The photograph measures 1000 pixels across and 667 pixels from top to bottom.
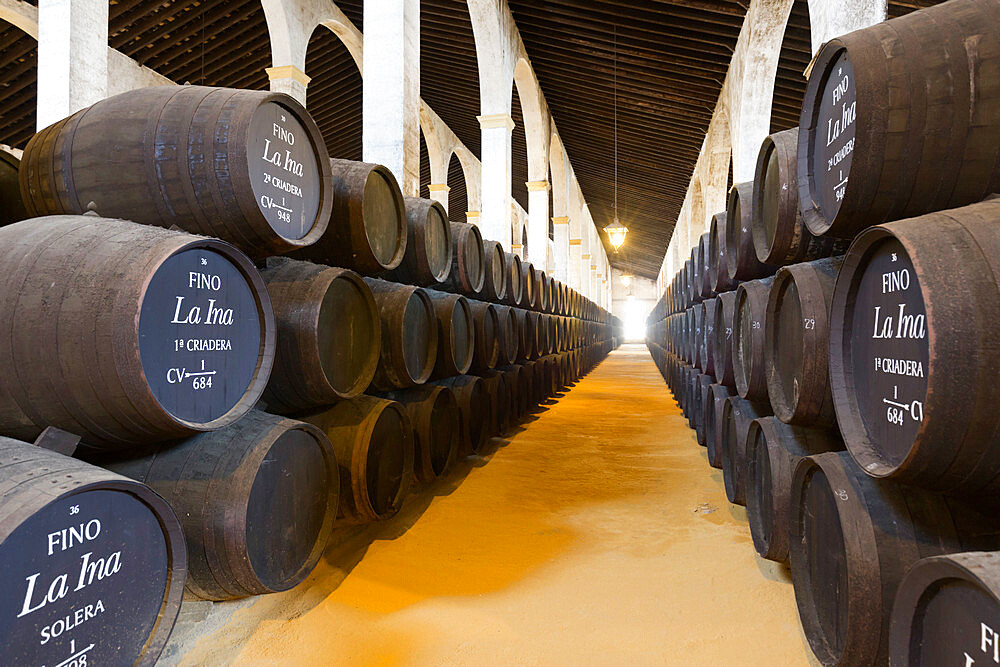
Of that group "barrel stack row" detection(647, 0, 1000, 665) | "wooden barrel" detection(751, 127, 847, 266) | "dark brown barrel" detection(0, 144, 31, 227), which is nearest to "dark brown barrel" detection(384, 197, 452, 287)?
"dark brown barrel" detection(0, 144, 31, 227)

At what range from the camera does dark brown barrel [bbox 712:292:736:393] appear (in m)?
3.69

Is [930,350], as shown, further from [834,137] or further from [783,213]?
[783,213]

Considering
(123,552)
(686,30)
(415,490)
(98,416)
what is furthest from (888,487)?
(686,30)

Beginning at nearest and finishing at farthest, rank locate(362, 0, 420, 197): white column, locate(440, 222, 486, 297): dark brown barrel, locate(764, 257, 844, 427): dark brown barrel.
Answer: locate(764, 257, 844, 427): dark brown barrel
locate(440, 222, 486, 297): dark brown barrel
locate(362, 0, 420, 197): white column

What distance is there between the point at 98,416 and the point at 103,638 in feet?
1.95

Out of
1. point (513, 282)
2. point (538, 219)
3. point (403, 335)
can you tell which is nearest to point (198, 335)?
point (403, 335)

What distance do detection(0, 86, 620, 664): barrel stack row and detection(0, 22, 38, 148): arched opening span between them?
10146 millimetres

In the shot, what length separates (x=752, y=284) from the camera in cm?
296

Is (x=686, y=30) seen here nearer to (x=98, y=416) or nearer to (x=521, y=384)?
(x=521, y=384)

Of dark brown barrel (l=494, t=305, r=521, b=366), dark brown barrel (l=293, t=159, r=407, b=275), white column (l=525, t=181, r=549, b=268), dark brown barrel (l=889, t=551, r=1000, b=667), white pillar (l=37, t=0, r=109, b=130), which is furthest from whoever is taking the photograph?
white column (l=525, t=181, r=549, b=268)

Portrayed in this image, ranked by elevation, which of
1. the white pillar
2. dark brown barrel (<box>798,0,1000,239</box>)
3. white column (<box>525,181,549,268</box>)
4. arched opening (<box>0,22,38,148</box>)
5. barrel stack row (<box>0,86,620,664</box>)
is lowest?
barrel stack row (<box>0,86,620,664</box>)

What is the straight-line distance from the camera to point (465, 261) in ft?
15.9

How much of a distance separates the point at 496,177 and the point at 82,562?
29.4ft

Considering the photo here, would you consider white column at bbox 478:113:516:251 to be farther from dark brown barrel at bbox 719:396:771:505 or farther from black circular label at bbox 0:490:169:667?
black circular label at bbox 0:490:169:667
